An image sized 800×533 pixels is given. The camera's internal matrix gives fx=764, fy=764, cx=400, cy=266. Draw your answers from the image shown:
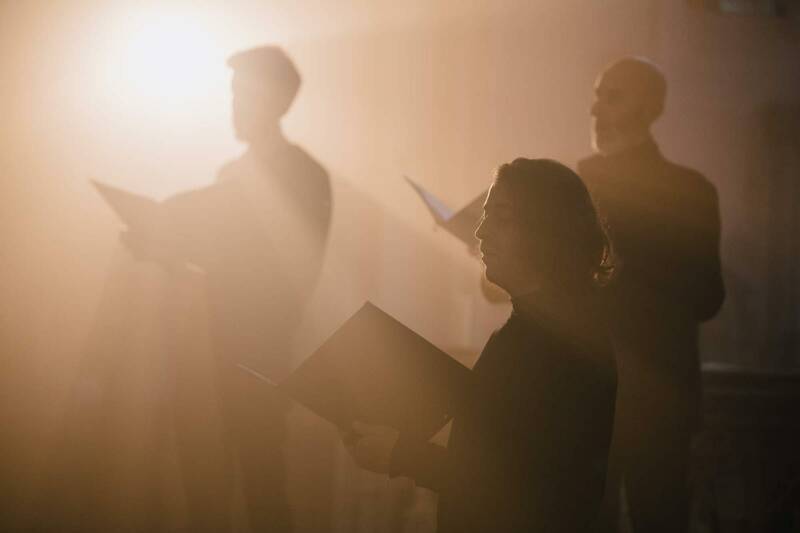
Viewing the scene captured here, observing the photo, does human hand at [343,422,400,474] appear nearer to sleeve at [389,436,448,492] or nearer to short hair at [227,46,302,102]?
sleeve at [389,436,448,492]

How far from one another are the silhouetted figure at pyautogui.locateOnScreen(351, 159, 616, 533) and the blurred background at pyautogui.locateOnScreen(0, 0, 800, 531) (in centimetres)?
158

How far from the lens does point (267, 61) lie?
1899 millimetres

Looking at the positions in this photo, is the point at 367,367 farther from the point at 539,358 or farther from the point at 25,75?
the point at 25,75

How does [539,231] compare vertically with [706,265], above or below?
above

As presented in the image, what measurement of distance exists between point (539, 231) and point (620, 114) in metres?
Result: 0.75

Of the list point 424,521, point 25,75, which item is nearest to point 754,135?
point 424,521

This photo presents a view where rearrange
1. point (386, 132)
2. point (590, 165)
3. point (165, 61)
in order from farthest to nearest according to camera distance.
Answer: point (386, 132) < point (165, 61) < point (590, 165)

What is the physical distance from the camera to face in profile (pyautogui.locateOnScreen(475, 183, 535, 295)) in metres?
0.99

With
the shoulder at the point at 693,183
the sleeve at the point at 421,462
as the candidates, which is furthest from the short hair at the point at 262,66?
the sleeve at the point at 421,462

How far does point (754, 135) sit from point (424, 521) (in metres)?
2.57

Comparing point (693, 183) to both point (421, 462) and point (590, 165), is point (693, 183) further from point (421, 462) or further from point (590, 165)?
point (421, 462)

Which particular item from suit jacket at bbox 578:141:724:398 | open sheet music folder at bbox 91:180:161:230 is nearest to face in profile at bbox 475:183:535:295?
suit jacket at bbox 578:141:724:398

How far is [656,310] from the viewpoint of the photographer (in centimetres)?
150

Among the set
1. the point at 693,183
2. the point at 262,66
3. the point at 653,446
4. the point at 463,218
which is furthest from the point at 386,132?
the point at 653,446
